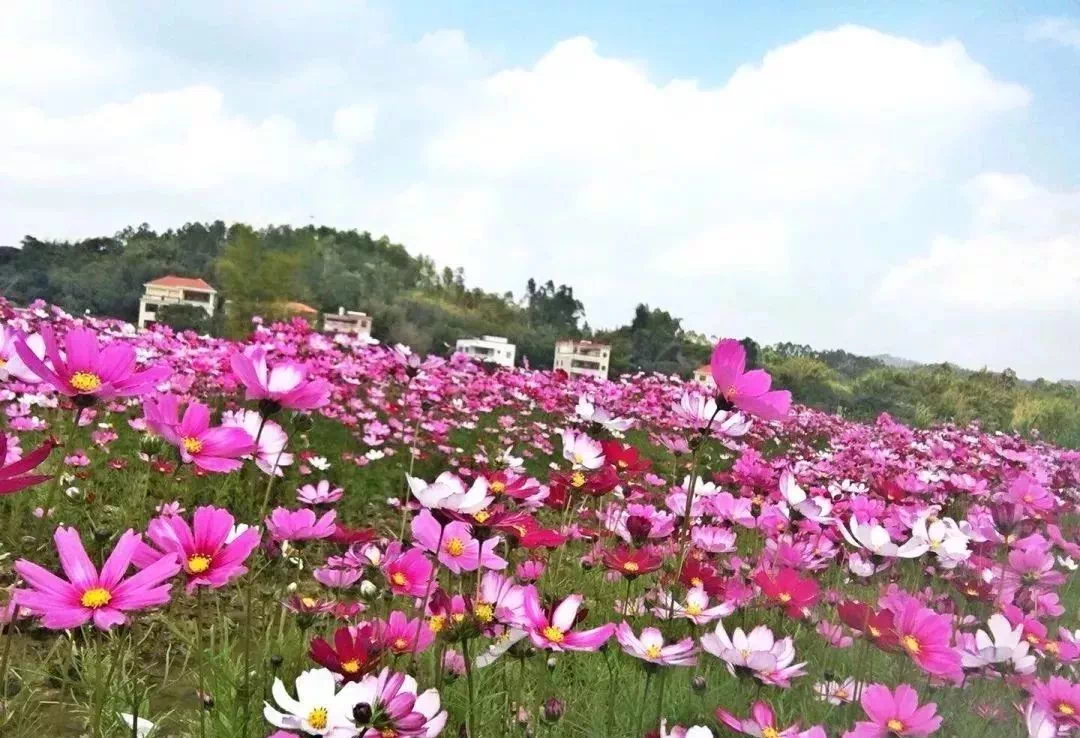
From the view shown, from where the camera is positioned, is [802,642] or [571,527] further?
[571,527]

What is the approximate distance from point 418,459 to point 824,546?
7.54ft

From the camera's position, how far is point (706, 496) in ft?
4.32

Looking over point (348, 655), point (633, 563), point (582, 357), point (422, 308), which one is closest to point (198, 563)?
point (348, 655)

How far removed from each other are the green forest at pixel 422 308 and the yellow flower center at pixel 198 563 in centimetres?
72

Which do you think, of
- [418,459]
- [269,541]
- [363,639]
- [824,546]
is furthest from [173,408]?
[418,459]

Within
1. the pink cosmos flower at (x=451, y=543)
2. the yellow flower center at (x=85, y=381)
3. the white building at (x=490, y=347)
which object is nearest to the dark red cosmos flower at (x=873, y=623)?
the pink cosmos flower at (x=451, y=543)

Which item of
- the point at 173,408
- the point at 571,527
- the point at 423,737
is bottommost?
the point at 571,527

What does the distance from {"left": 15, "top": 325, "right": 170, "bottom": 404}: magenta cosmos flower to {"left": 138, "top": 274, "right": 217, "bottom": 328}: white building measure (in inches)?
153

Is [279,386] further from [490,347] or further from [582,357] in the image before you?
[490,347]

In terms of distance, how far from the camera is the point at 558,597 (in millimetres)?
887

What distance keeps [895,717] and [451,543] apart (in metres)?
0.38

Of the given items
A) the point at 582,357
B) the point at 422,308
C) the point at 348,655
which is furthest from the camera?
the point at 422,308

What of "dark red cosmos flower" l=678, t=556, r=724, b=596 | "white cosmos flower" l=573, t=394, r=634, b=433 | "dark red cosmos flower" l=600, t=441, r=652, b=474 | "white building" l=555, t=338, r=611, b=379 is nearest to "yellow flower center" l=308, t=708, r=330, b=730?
"dark red cosmos flower" l=678, t=556, r=724, b=596

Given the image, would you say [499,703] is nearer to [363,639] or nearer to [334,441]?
[363,639]
